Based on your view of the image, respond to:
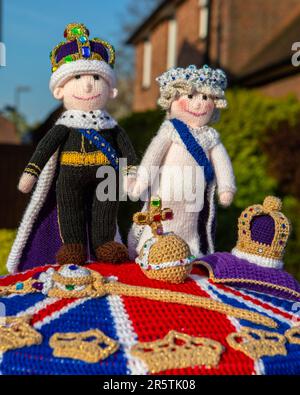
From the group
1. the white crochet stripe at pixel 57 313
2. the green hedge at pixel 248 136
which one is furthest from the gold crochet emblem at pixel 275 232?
the green hedge at pixel 248 136

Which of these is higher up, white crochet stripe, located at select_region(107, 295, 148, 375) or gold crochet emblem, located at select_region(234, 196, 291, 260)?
gold crochet emblem, located at select_region(234, 196, 291, 260)

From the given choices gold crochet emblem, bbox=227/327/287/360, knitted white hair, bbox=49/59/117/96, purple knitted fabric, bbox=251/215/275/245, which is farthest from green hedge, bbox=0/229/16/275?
gold crochet emblem, bbox=227/327/287/360

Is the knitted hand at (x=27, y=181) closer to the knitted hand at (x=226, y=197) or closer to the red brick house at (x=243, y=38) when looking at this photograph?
the knitted hand at (x=226, y=197)

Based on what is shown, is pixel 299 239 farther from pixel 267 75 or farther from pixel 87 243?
pixel 267 75

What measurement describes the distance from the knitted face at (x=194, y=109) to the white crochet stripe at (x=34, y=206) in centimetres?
55

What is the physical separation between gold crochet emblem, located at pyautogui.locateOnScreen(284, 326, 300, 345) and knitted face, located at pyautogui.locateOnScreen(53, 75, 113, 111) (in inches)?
46.1

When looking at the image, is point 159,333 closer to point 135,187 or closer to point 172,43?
point 135,187

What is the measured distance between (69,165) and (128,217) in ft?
7.50

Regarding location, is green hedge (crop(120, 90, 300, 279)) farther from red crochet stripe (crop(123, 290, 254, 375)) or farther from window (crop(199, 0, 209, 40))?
window (crop(199, 0, 209, 40))

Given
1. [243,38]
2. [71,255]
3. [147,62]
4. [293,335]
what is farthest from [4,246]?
[147,62]

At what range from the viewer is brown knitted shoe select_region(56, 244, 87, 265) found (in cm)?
207

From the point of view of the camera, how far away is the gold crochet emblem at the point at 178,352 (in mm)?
1368

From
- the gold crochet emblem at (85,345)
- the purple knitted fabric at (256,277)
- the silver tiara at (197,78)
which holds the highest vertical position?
the silver tiara at (197,78)
